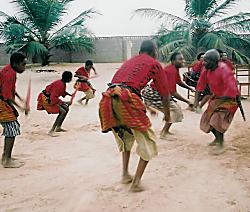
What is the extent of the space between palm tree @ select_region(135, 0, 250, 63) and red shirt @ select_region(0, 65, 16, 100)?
16237 mm

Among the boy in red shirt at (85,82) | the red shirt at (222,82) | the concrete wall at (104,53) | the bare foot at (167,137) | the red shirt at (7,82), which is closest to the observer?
the red shirt at (7,82)

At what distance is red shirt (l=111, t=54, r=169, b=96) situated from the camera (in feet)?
13.3

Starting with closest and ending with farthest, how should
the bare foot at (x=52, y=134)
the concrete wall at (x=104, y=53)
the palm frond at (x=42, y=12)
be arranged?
the bare foot at (x=52, y=134) < the palm frond at (x=42, y=12) < the concrete wall at (x=104, y=53)

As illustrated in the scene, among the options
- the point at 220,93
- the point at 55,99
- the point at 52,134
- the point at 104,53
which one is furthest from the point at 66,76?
the point at 104,53

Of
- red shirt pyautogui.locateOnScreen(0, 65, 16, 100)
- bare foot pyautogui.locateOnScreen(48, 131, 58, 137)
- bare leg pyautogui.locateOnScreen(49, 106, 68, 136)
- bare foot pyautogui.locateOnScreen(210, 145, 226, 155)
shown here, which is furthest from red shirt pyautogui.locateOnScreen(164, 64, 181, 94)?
red shirt pyautogui.locateOnScreen(0, 65, 16, 100)

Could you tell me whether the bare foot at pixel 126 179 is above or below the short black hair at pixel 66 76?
below

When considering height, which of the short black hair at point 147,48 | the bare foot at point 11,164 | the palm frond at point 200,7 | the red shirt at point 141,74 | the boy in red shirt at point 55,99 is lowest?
the bare foot at point 11,164

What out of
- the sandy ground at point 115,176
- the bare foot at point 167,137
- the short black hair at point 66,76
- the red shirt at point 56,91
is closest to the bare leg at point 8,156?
the sandy ground at point 115,176

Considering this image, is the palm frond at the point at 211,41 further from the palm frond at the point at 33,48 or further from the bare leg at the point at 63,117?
the bare leg at the point at 63,117

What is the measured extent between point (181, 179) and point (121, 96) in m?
1.33

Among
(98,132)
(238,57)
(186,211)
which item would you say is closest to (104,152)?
(98,132)

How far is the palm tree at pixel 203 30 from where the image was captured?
69.1 feet

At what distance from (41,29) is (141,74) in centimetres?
1878

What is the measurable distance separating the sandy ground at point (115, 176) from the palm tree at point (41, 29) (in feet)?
47.2
